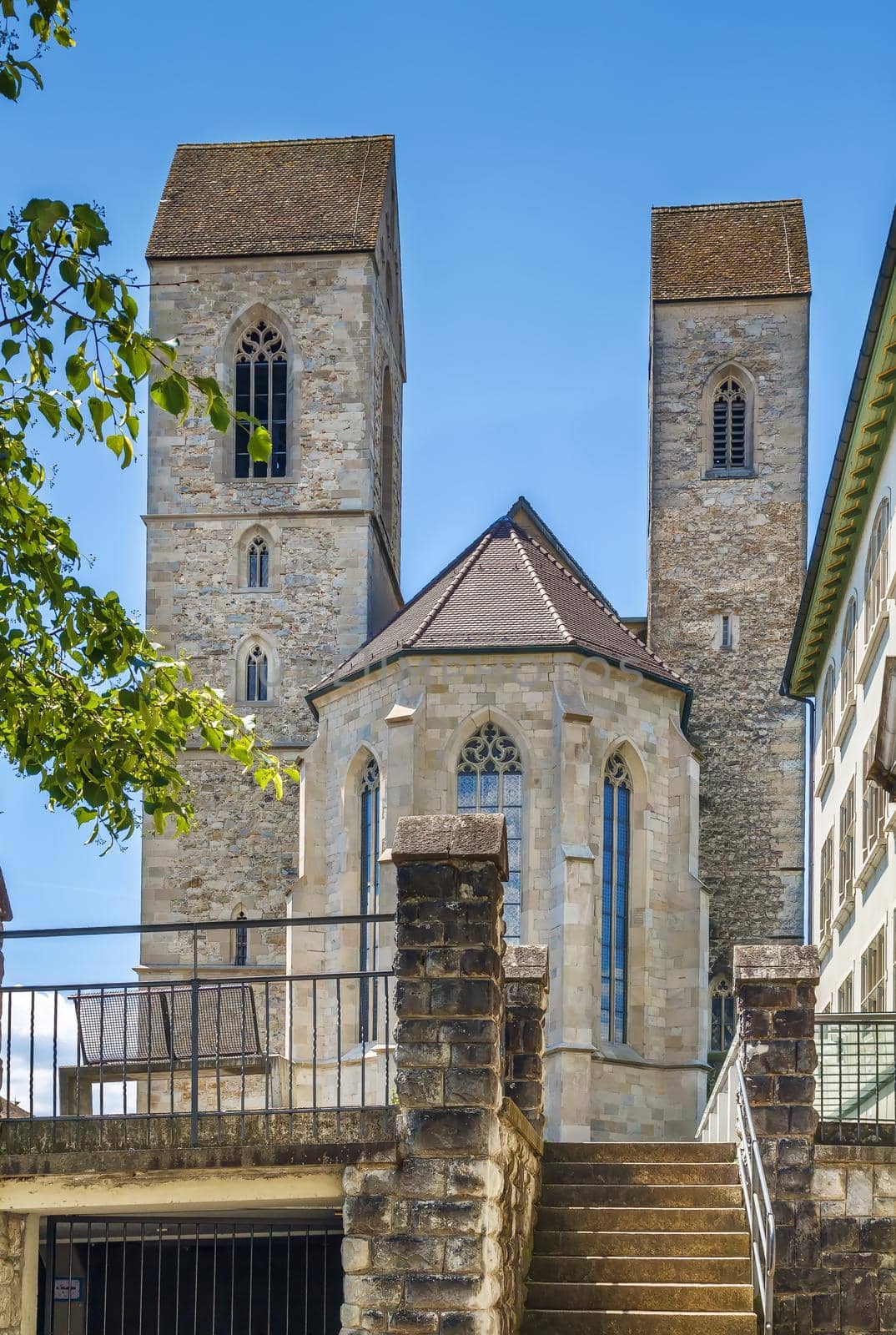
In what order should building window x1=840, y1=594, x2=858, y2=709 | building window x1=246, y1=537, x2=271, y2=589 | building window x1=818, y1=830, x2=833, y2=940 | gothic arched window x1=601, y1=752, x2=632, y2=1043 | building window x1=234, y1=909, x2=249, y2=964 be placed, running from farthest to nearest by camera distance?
building window x1=246, y1=537, x2=271, y2=589
building window x1=234, y1=909, x2=249, y2=964
gothic arched window x1=601, y1=752, x2=632, y2=1043
building window x1=818, y1=830, x2=833, y2=940
building window x1=840, y1=594, x2=858, y2=709

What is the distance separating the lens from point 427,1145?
1059cm

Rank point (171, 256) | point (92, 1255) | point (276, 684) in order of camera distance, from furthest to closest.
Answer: point (171, 256)
point (276, 684)
point (92, 1255)

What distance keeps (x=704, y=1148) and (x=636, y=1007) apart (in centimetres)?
1483

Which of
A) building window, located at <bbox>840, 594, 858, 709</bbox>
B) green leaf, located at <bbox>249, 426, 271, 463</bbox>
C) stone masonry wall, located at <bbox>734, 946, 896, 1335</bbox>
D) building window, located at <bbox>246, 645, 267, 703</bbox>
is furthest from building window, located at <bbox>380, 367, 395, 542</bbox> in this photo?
green leaf, located at <bbox>249, 426, 271, 463</bbox>

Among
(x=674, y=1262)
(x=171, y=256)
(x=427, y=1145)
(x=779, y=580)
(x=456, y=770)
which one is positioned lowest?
(x=674, y=1262)

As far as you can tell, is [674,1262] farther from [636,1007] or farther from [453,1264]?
[636,1007]

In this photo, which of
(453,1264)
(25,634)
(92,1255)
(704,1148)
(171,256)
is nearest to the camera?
(453,1264)

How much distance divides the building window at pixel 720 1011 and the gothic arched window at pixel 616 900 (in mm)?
5914

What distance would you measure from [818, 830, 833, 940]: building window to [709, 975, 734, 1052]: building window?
228 inches

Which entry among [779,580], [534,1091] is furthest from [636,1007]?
[534,1091]

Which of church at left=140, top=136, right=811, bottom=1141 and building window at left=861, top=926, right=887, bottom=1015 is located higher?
church at left=140, top=136, right=811, bottom=1141

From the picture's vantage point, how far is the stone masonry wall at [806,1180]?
12594 millimetres

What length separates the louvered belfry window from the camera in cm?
3947

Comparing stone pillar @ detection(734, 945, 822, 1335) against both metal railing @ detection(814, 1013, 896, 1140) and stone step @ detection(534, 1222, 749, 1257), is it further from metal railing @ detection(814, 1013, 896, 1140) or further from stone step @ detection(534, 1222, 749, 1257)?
metal railing @ detection(814, 1013, 896, 1140)
